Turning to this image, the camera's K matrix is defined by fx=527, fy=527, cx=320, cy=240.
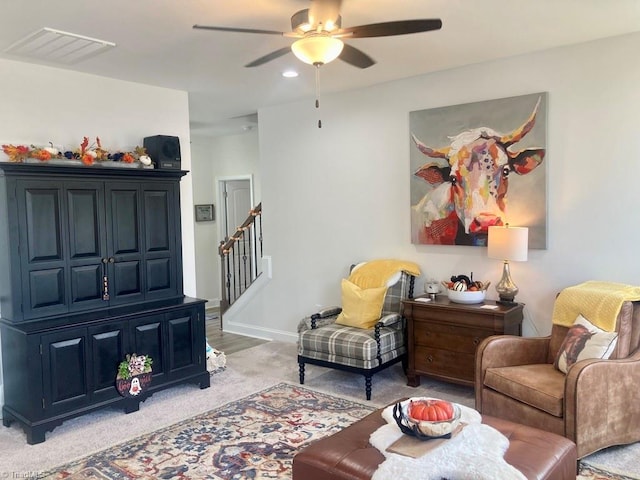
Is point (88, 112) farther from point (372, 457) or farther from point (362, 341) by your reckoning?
point (372, 457)

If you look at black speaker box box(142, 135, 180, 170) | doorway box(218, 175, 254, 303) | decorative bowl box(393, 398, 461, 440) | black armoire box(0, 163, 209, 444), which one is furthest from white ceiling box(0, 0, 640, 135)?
doorway box(218, 175, 254, 303)

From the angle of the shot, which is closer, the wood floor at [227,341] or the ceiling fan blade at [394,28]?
the ceiling fan blade at [394,28]

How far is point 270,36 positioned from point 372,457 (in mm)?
2724

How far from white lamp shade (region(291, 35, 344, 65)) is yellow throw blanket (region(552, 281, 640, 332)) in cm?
230

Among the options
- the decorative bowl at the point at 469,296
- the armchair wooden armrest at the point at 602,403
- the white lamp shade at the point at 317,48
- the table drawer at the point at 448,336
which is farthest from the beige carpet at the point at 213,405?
the white lamp shade at the point at 317,48

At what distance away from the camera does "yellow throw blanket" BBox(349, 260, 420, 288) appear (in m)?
4.86

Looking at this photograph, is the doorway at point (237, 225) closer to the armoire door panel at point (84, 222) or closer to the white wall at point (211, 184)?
the white wall at point (211, 184)

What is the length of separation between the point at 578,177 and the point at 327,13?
95.2 inches

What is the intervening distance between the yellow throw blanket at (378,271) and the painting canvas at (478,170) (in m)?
0.28

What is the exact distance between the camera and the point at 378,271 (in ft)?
16.2

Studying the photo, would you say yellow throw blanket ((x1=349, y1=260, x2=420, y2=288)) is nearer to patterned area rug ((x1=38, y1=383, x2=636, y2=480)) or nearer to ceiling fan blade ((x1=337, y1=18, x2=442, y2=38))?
patterned area rug ((x1=38, y1=383, x2=636, y2=480))

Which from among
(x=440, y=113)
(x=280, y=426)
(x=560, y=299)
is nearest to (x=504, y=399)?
(x=560, y=299)

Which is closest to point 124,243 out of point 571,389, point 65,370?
point 65,370

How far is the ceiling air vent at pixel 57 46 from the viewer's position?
3496mm
